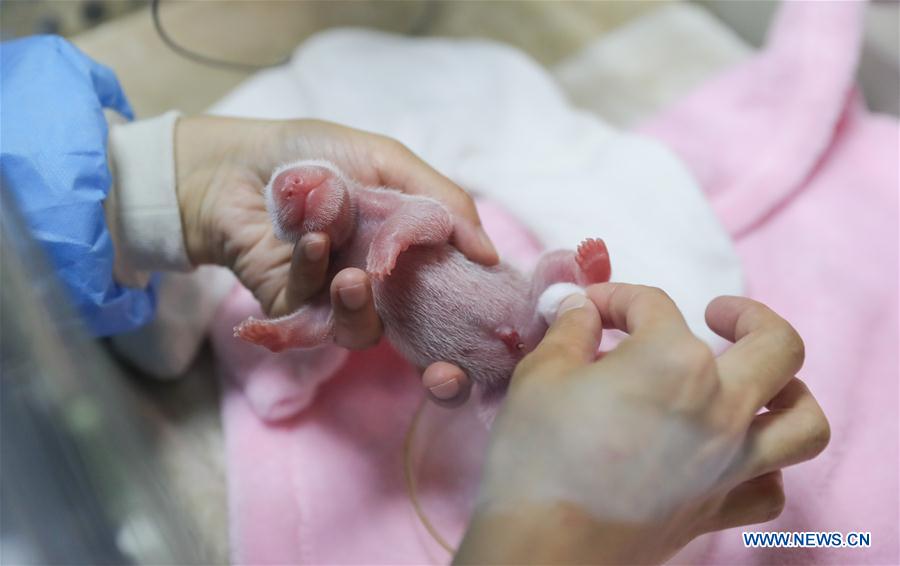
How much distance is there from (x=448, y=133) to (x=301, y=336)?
1.57 ft

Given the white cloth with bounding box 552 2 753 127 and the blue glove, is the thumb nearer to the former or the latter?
the blue glove

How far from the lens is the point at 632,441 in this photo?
489 mm

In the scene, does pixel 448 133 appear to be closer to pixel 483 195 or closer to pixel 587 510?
pixel 483 195

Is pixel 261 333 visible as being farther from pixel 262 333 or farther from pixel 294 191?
pixel 294 191

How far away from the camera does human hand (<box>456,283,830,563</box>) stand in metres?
0.49

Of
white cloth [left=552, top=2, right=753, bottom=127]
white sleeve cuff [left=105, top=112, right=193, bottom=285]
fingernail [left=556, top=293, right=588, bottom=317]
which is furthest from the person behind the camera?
white cloth [left=552, top=2, right=753, bottom=127]

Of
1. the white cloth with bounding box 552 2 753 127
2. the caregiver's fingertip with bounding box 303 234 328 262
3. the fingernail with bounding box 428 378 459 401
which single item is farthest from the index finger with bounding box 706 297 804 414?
the white cloth with bounding box 552 2 753 127

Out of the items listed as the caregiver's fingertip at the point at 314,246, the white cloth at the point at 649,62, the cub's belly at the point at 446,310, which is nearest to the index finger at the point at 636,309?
the cub's belly at the point at 446,310

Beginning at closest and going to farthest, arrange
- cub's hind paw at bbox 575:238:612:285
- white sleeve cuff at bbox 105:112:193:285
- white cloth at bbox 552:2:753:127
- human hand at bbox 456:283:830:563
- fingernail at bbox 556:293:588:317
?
human hand at bbox 456:283:830:563
fingernail at bbox 556:293:588:317
cub's hind paw at bbox 575:238:612:285
white sleeve cuff at bbox 105:112:193:285
white cloth at bbox 552:2:753:127

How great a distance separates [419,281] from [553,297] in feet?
0.44

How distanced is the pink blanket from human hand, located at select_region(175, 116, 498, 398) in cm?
38

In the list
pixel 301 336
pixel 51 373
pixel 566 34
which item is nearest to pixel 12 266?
pixel 51 373

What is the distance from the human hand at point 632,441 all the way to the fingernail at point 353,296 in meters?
0.19

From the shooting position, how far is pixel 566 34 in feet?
4.68
